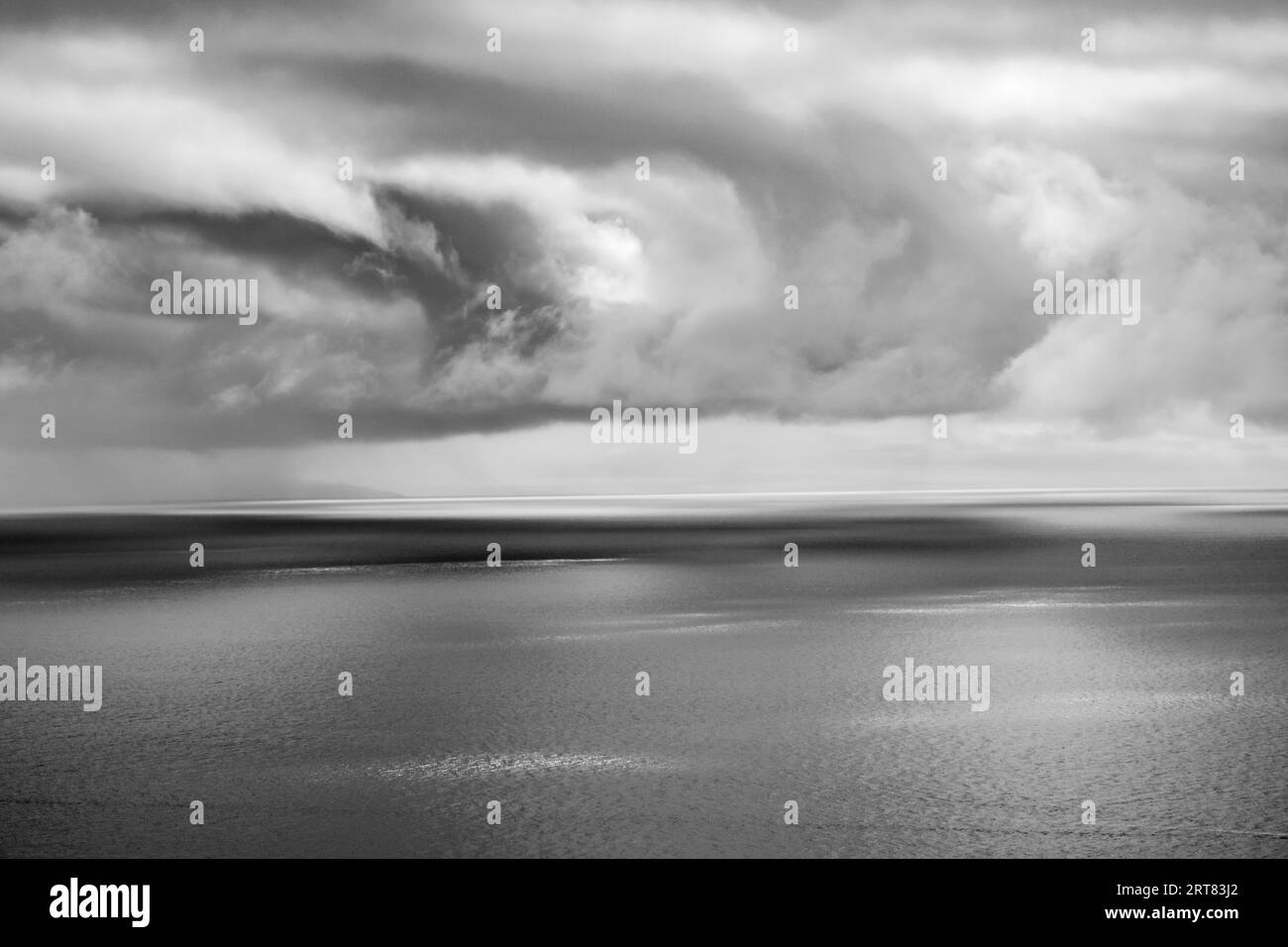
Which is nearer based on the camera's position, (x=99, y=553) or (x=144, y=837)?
(x=144, y=837)

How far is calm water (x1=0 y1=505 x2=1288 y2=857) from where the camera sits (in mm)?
13539

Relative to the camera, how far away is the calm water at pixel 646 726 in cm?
1354

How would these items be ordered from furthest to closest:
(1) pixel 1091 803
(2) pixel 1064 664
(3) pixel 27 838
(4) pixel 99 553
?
(4) pixel 99 553 < (2) pixel 1064 664 < (1) pixel 1091 803 < (3) pixel 27 838

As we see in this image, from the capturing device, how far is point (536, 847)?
1285cm

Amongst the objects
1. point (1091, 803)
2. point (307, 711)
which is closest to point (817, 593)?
point (307, 711)

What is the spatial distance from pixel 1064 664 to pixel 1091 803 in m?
11.4

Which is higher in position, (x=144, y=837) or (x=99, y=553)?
(x=99, y=553)

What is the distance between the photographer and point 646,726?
19156mm
